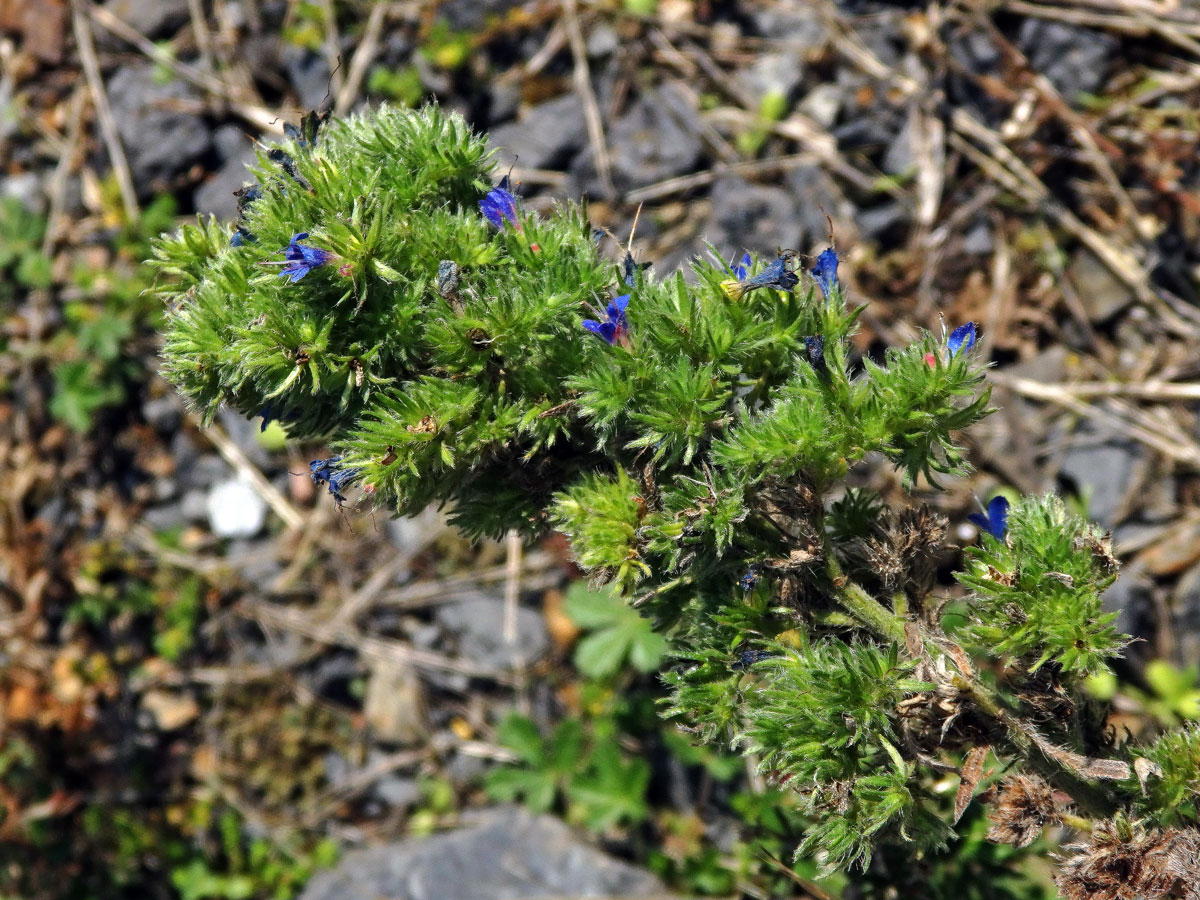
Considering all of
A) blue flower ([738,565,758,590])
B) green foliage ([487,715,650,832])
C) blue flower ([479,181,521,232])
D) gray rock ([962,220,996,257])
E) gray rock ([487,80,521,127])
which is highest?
gray rock ([487,80,521,127])

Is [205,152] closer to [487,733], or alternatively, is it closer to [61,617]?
[61,617]

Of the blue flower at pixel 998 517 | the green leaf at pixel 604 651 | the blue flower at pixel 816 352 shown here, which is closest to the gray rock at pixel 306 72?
the green leaf at pixel 604 651

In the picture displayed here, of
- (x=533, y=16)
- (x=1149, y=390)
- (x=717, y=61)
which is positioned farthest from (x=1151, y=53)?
(x=533, y=16)

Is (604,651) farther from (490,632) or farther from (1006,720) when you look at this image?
(1006,720)

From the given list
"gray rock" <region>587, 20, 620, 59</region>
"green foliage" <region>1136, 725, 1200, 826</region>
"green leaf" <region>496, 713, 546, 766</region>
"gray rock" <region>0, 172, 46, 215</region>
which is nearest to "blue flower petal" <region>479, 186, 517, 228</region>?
"green foliage" <region>1136, 725, 1200, 826</region>

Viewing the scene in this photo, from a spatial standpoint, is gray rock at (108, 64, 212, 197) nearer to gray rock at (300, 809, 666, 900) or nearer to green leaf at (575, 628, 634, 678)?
green leaf at (575, 628, 634, 678)

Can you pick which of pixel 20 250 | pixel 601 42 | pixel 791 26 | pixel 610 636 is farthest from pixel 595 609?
pixel 20 250

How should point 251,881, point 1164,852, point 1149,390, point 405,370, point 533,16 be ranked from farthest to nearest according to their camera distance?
point 533,16 → point 251,881 → point 1149,390 → point 405,370 → point 1164,852
